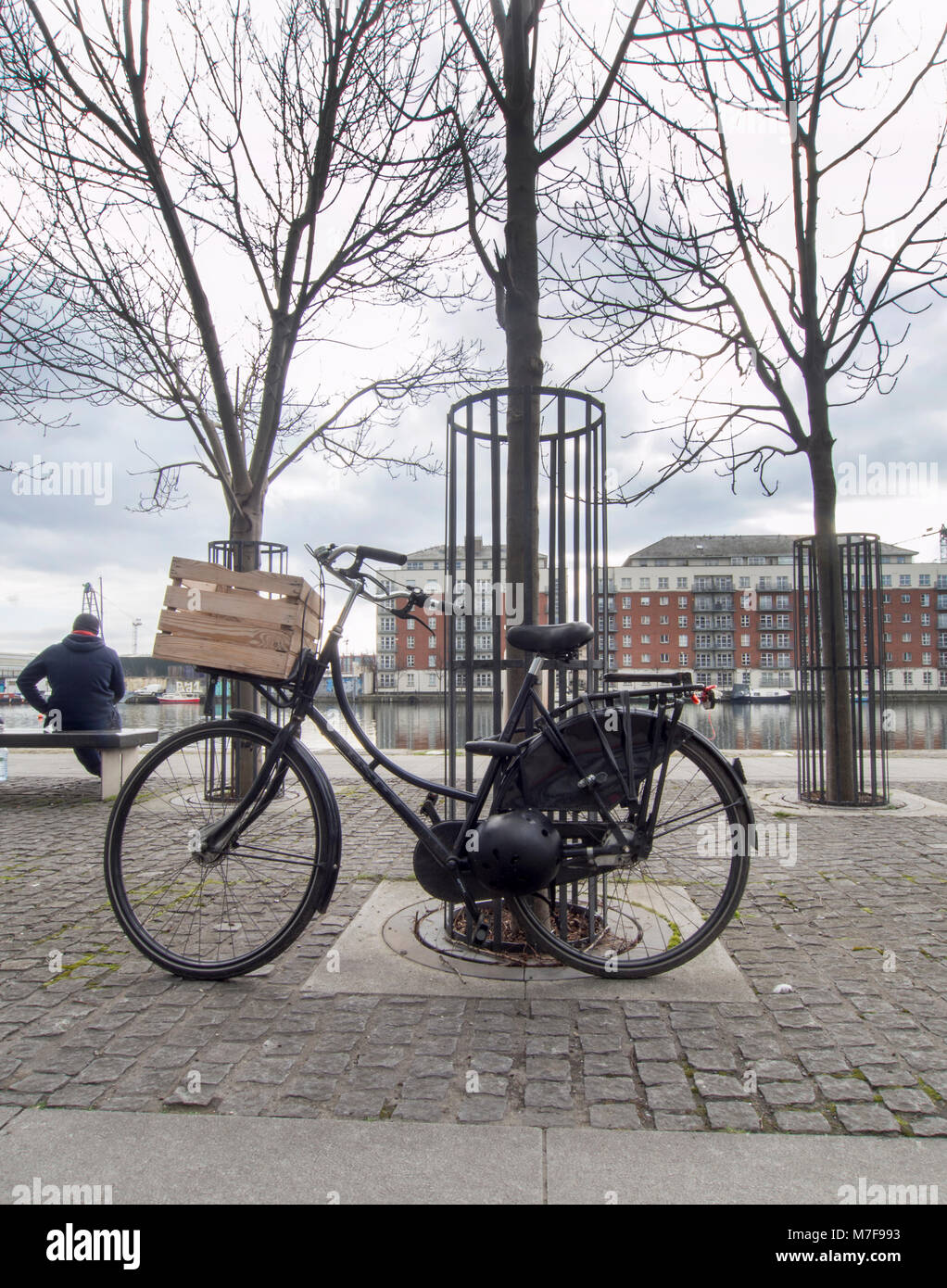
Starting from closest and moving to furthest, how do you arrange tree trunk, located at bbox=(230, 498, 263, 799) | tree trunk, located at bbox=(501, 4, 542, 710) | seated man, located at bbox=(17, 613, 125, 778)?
1. tree trunk, located at bbox=(501, 4, 542, 710)
2. tree trunk, located at bbox=(230, 498, 263, 799)
3. seated man, located at bbox=(17, 613, 125, 778)

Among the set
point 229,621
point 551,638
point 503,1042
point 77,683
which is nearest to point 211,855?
point 229,621

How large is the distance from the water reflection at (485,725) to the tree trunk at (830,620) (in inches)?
54.8

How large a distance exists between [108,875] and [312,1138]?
1671 millimetres

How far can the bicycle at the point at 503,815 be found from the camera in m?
3.21

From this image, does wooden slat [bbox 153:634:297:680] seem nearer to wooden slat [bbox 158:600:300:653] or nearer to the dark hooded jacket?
wooden slat [bbox 158:600:300:653]

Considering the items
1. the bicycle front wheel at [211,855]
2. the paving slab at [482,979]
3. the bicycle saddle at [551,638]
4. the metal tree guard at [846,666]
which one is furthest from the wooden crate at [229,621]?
the metal tree guard at [846,666]

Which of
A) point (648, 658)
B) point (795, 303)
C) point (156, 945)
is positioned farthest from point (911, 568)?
point (156, 945)

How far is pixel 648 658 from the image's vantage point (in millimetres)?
112625

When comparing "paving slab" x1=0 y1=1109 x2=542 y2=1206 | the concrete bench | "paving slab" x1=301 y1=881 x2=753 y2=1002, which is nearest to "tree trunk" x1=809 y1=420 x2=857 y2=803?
"paving slab" x1=301 y1=881 x2=753 y2=1002

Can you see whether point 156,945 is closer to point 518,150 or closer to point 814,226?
point 518,150

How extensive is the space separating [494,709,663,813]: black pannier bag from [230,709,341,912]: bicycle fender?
65cm

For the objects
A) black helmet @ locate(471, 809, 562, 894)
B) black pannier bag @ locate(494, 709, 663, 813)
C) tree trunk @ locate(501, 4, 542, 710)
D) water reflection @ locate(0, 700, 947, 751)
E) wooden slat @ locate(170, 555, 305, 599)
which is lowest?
water reflection @ locate(0, 700, 947, 751)

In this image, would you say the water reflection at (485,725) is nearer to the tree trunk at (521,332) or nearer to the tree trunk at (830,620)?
the tree trunk at (521,332)

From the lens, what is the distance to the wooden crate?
316cm
